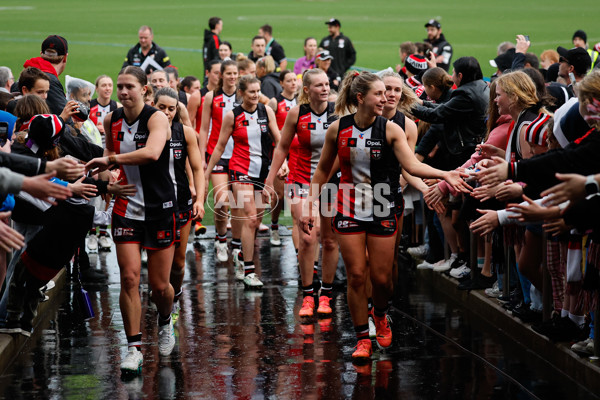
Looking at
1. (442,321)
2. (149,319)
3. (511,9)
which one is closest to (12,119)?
(149,319)

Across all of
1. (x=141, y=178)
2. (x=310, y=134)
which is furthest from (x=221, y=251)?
(x=141, y=178)

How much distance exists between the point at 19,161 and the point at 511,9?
52.0 meters

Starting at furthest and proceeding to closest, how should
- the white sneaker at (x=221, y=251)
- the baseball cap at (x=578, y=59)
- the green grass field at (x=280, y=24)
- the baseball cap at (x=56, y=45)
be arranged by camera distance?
1. the green grass field at (x=280, y=24)
2. the white sneaker at (x=221, y=251)
3. the baseball cap at (x=56, y=45)
4. the baseball cap at (x=578, y=59)

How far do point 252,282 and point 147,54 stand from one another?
10.4m

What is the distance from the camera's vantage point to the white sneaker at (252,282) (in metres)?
9.91

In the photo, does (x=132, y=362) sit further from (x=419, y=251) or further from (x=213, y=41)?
(x=213, y=41)

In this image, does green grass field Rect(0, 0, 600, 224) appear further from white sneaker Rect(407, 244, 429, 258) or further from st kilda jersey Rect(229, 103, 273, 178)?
white sneaker Rect(407, 244, 429, 258)

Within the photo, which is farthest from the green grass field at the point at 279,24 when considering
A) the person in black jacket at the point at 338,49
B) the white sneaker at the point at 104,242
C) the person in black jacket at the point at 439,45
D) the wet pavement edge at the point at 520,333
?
the wet pavement edge at the point at 520,333

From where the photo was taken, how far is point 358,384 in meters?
6.68

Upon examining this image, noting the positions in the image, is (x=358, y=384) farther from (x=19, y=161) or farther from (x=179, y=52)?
(x=179, y=52)

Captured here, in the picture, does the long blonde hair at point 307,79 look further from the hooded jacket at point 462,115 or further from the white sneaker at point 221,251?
the white sneaker at point 221,251

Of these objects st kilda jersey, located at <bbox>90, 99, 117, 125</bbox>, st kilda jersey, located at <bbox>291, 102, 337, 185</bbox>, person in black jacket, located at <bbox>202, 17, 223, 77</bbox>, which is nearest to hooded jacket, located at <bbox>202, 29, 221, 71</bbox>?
person in black jacket, located at <bbox>202, 17, 223, 77</bbox>

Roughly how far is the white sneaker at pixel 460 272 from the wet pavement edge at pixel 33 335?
402 cm

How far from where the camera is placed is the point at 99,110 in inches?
498
